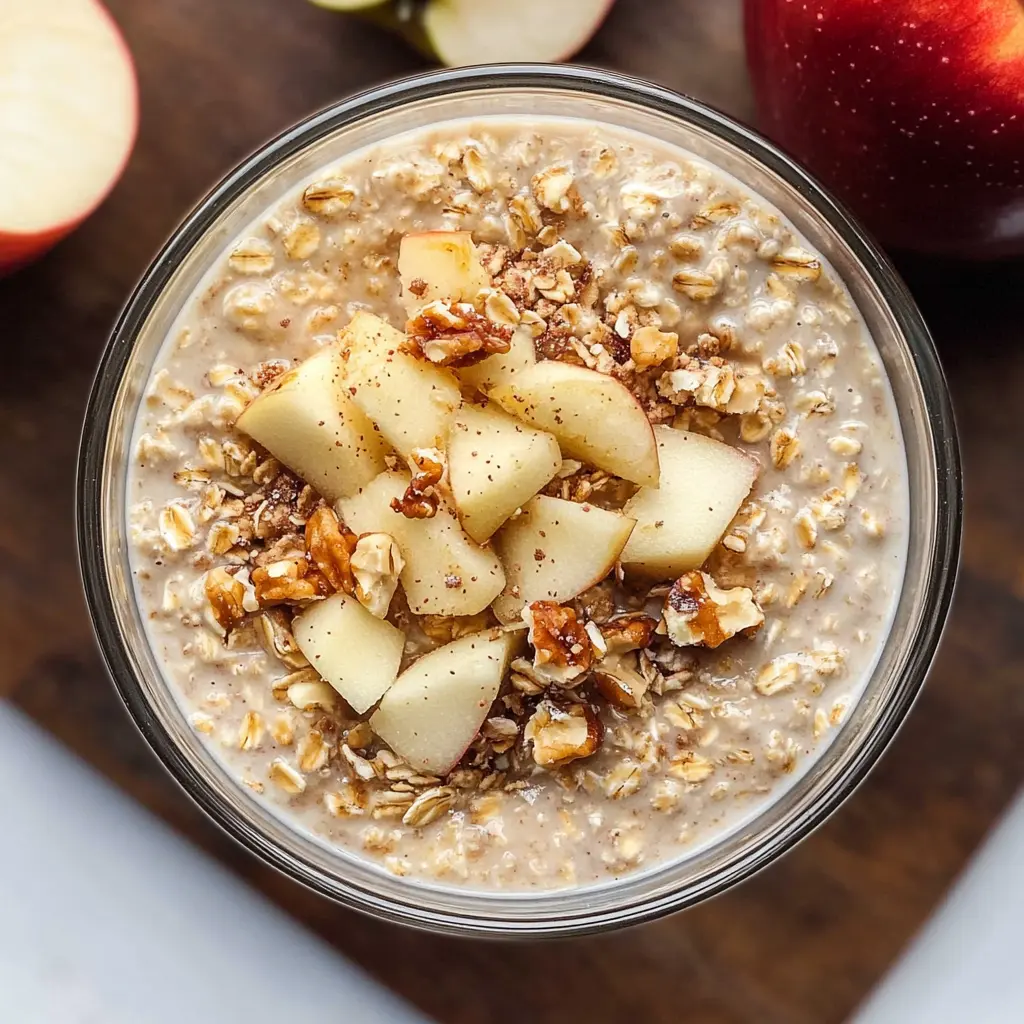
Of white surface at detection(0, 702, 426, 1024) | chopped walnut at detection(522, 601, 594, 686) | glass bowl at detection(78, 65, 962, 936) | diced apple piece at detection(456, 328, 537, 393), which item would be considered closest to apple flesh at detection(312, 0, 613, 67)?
glass bowl at detection(78, 65, 962, 936)

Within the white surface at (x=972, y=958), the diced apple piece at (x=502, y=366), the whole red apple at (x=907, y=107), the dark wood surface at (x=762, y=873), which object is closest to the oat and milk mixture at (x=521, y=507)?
the diced apple piece at (x=502, y=366)

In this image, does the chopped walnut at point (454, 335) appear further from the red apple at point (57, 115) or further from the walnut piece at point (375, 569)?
the red apple at point (57, 115)

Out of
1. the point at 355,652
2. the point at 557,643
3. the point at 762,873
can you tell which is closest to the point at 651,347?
the point at 557,643

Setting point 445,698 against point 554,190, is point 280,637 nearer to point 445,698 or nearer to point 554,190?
point 445,698

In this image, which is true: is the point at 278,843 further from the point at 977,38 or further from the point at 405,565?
the point at 977,38

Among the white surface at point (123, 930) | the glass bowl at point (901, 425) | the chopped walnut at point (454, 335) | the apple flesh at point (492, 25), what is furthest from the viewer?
the white surface at point (123, 930)

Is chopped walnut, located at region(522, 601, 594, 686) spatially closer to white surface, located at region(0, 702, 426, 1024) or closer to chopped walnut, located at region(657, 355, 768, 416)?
chopped walnut, located at region(657, 355, 768, 416)
